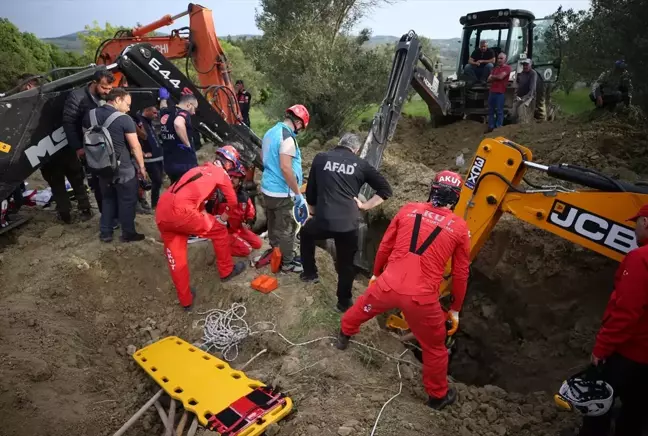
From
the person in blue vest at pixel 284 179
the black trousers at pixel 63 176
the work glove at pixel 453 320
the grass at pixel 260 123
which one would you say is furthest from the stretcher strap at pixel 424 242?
the grass at pixel 260 123

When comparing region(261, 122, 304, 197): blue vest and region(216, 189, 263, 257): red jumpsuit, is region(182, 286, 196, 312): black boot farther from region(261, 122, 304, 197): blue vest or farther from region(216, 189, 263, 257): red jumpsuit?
region(261, 122, 304, 197): blue vest

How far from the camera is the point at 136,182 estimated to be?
18.4ft

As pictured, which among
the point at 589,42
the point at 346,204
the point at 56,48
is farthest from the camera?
Answer: the point at 56,48

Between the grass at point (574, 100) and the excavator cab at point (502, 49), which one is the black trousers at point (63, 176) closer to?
the excavator cab at point (502, 49)

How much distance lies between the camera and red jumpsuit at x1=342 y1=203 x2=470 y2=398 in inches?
130

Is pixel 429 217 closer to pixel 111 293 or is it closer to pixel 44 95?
pixel 111 293

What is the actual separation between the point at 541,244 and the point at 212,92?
5.66 meters

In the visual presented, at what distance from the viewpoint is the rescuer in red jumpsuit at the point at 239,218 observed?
5.22m

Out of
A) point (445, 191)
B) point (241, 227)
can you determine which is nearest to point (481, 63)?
point (241, 227)

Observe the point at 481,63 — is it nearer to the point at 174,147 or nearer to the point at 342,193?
the point at 174,147

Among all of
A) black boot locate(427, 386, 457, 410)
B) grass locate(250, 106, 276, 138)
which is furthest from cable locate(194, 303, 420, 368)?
grass locate(250, 106, 276, 138)

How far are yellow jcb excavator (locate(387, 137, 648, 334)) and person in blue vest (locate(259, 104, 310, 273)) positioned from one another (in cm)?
180

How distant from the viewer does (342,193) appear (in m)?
4.26

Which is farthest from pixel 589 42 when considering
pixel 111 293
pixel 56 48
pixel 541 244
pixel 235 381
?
pixel 56 48
